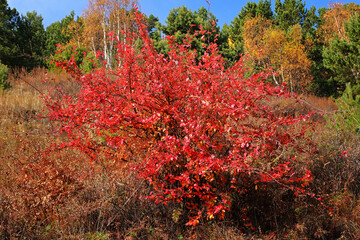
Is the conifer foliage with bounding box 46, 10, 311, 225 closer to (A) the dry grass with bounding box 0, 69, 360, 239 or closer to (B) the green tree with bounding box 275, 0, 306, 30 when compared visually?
(A) the dry grass with bounding box 0, 69, 360, 239

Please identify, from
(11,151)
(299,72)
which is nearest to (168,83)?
(11,151)

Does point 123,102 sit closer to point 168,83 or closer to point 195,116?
point 168,83

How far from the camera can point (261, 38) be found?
2595 centimetres

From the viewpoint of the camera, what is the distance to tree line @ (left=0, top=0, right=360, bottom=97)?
15.7 m

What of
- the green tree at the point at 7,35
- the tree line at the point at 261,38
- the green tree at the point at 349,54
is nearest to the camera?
the green tree at the point at 349,54

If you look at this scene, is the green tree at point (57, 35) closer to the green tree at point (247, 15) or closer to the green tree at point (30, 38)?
the green tree at point (30, 38)

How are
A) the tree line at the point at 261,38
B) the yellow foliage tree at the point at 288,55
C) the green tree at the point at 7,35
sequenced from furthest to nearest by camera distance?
the yellow foliage tree at the point at 288,55
the green tree at the point at 7,35
the tree line at the point at 261,38

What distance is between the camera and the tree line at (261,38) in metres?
15.7

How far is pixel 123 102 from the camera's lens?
11.9 feet

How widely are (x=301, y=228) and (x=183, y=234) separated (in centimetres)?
152

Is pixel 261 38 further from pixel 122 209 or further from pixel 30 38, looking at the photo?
pixel 122 209

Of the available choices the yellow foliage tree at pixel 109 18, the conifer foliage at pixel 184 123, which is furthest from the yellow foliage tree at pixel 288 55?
the conifer foliage at pixel 184 123

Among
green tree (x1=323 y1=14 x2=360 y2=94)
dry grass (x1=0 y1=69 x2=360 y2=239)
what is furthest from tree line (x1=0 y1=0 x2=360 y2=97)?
dry grass (x1=0 y1=69 x2=360 y2=239)

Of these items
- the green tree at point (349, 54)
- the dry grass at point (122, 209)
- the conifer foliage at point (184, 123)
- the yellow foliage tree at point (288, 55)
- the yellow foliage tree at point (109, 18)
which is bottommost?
the dry grass at point (122, 209)
